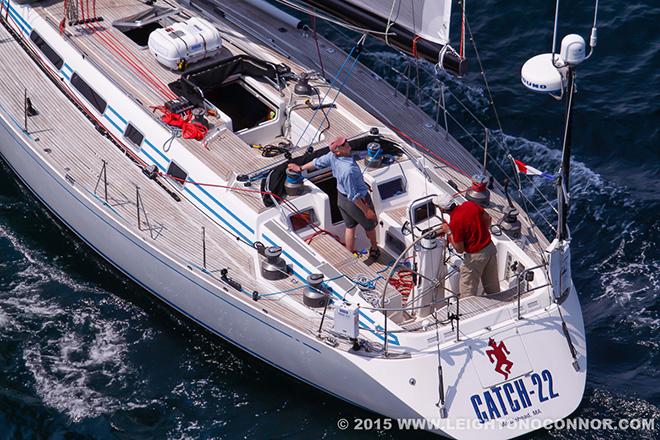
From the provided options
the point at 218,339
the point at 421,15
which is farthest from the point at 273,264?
the point at 421,15

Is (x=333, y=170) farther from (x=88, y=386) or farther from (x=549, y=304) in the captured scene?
(x=88, y=386)

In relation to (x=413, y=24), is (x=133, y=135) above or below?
below

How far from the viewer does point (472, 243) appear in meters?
14.9

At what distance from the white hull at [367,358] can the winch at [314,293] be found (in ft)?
1.66

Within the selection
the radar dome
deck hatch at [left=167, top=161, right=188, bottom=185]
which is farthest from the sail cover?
deck hatch at [left=167, top=161, right=188, bottom=185]

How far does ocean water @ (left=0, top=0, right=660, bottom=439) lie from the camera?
15.3 meters

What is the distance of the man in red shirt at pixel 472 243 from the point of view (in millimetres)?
14805

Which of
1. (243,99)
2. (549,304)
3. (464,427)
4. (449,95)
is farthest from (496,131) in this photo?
(464,427)

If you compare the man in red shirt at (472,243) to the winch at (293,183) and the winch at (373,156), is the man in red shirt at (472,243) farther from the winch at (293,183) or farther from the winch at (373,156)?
the winch at (293,183)

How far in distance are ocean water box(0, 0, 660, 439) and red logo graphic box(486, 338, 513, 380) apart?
103 centimetres

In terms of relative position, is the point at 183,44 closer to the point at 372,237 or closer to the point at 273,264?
the point at 273,264

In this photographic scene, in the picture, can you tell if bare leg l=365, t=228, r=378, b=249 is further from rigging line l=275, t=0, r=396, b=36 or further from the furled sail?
rigging line l=275, t=0, r=396, b=36

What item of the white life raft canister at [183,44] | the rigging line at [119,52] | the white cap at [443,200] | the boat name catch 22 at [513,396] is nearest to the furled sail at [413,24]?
the white cap at [443,200]

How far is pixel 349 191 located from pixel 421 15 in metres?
2.70
